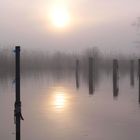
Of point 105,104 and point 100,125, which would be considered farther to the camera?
point 105,104

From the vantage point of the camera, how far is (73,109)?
664 inches

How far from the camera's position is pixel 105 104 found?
1816 centimetres

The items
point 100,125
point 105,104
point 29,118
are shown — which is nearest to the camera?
point 100,125

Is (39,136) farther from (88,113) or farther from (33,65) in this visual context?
(33,65)

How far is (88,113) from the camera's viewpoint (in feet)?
51.4

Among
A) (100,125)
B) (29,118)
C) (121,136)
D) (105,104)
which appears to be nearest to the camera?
(121,136)

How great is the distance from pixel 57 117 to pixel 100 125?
6.41 feet

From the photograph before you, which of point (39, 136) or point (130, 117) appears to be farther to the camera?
point (130, 117)

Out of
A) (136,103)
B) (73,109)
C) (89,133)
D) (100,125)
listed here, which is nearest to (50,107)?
(73,109)

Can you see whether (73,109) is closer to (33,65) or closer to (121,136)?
(121,136)

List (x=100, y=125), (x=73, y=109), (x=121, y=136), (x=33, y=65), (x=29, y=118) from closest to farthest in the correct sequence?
(x=121, y=136) < (x=100, y=125) < (x=29, y=118) < (x=73, y=109) < (x=33, y=65)

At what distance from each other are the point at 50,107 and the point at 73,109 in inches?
40.7

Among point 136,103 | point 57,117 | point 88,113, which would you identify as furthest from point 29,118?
point 136,103

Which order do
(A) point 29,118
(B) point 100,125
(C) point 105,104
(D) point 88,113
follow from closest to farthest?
1. (B) point 100,125
2. (A) point 29,118
3. (D) point 88,113
4. (C) point 105,104
